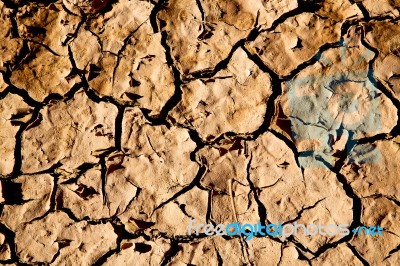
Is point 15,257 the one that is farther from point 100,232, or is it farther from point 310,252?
point 310,252

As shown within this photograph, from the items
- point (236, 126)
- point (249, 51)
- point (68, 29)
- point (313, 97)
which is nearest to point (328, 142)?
point (313, 97)

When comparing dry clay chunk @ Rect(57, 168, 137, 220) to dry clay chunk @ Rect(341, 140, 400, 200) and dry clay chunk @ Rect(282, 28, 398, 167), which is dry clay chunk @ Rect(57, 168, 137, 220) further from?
dry clay chunk @ Rect(341, 140, 400, 200)

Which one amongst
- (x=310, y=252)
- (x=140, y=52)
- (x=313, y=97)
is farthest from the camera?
(x=140, y=52)

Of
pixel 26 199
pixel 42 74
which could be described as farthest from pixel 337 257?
pixel 42 74

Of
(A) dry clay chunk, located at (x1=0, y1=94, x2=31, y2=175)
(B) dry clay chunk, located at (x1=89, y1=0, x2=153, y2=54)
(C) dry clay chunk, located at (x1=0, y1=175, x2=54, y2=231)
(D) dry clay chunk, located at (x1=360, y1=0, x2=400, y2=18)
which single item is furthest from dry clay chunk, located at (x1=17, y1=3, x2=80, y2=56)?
(D) dry clay chunk, located at (x1=360, y1=0, x2=400, y2=18)

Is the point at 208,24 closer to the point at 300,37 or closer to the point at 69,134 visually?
the point at 300,37

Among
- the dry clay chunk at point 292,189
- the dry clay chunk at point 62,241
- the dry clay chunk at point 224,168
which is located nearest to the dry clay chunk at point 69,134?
the dry clay chunk at point 62,241
